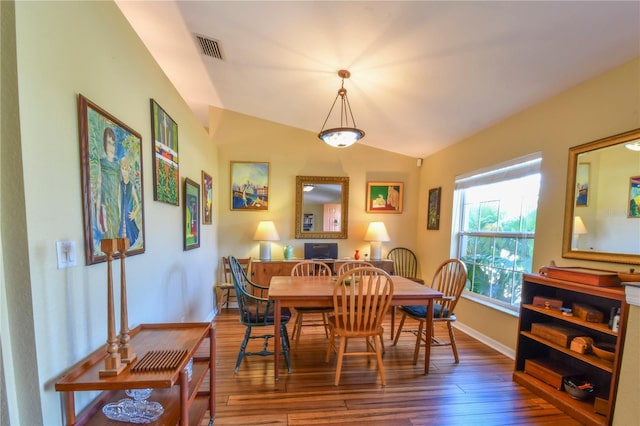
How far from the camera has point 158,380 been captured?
3.17 feet

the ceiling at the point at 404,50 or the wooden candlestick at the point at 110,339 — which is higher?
the ceiling at the point at 404,50

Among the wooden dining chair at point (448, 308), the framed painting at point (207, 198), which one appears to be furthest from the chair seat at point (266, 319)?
the framed painting at point (207, 198)

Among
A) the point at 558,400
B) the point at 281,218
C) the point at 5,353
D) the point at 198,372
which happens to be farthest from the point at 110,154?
the point at 558,400

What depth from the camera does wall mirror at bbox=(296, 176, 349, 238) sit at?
3988 millimetres

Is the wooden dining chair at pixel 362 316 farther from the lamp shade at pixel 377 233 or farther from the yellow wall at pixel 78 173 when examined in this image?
the lamp shade at pixel 377 233

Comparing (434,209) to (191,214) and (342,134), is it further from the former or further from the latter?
(191,214)

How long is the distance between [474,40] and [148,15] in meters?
2.43

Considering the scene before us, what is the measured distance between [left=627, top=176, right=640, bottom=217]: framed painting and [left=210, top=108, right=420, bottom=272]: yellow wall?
2.60 m

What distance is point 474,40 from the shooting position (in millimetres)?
1695

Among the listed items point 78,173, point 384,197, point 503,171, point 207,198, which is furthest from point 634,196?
point 207,198

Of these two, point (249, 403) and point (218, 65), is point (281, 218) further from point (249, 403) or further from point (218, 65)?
point (249, 403)

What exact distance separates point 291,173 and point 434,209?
227 cm

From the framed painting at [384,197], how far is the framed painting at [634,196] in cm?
263

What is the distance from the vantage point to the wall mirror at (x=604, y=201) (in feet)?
5.23
